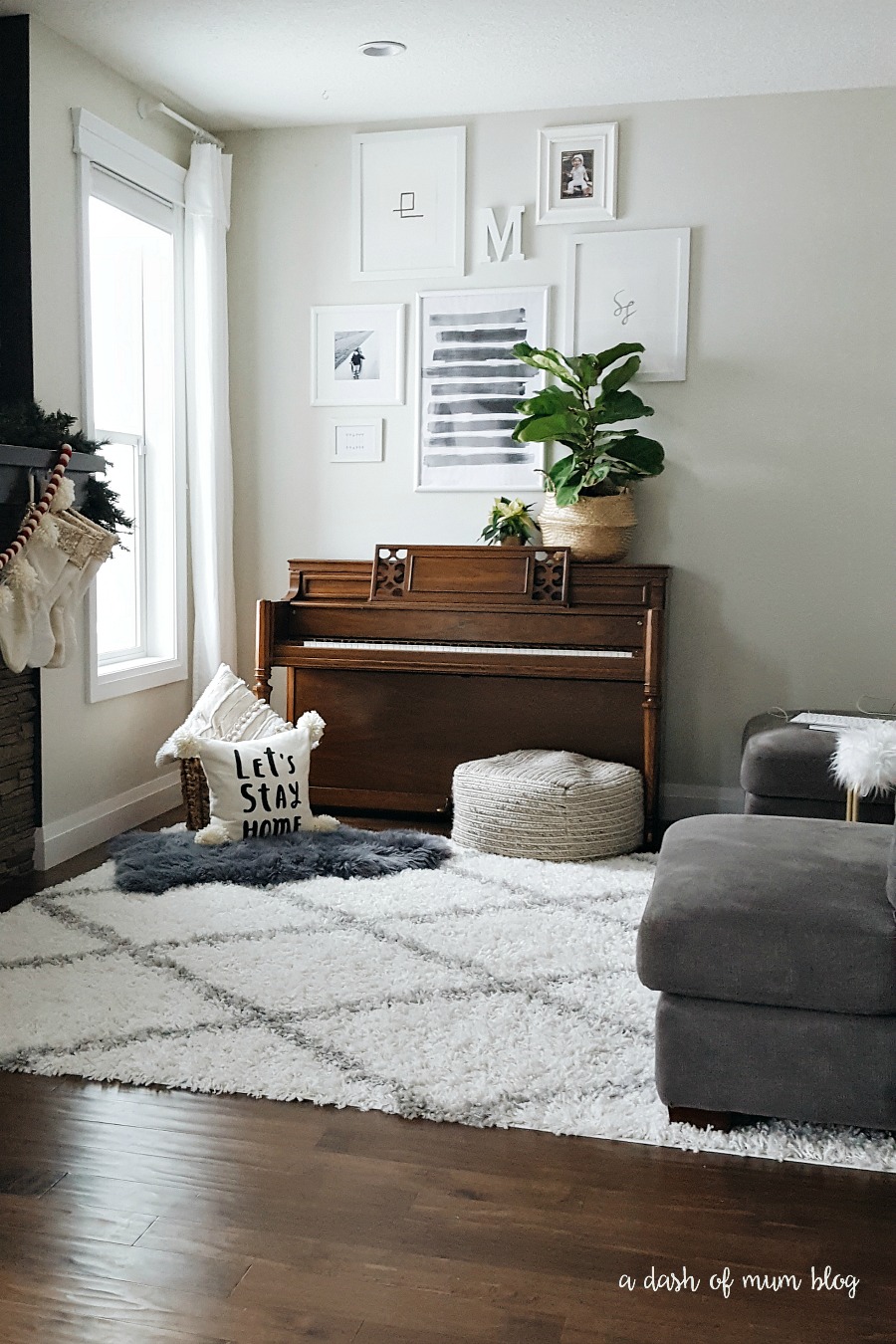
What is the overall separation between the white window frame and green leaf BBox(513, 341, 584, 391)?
1.39 metres

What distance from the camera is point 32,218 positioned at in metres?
3.76

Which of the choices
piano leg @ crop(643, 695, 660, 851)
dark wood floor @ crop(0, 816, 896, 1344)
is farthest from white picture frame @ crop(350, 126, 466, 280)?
dark wood floor @ crop(0, 816, 896, 1344)

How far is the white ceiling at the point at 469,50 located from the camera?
3672 mm

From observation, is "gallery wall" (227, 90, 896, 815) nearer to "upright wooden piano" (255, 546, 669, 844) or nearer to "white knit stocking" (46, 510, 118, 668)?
"upright wooden piano" (255, 546, 669, 844)

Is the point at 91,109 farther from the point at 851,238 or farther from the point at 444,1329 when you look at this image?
the point at 444,1329

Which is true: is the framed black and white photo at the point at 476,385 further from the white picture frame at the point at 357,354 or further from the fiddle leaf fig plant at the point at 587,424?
the fiddle leaf fig plant at the point at 587,424

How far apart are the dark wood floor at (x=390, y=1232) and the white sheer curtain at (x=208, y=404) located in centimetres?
272

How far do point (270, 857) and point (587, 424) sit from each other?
192 cm

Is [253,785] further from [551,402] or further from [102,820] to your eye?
[551,402]

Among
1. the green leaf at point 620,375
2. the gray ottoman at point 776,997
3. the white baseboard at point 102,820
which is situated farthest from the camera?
the green leaf at point 620,375

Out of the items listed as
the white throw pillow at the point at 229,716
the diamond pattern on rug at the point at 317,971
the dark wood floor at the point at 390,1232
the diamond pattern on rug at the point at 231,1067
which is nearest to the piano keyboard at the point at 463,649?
the white throw pillow at the point at 229,716

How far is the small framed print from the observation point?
4910mm

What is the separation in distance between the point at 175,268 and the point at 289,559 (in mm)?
1220

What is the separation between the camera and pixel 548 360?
14.6 ft
